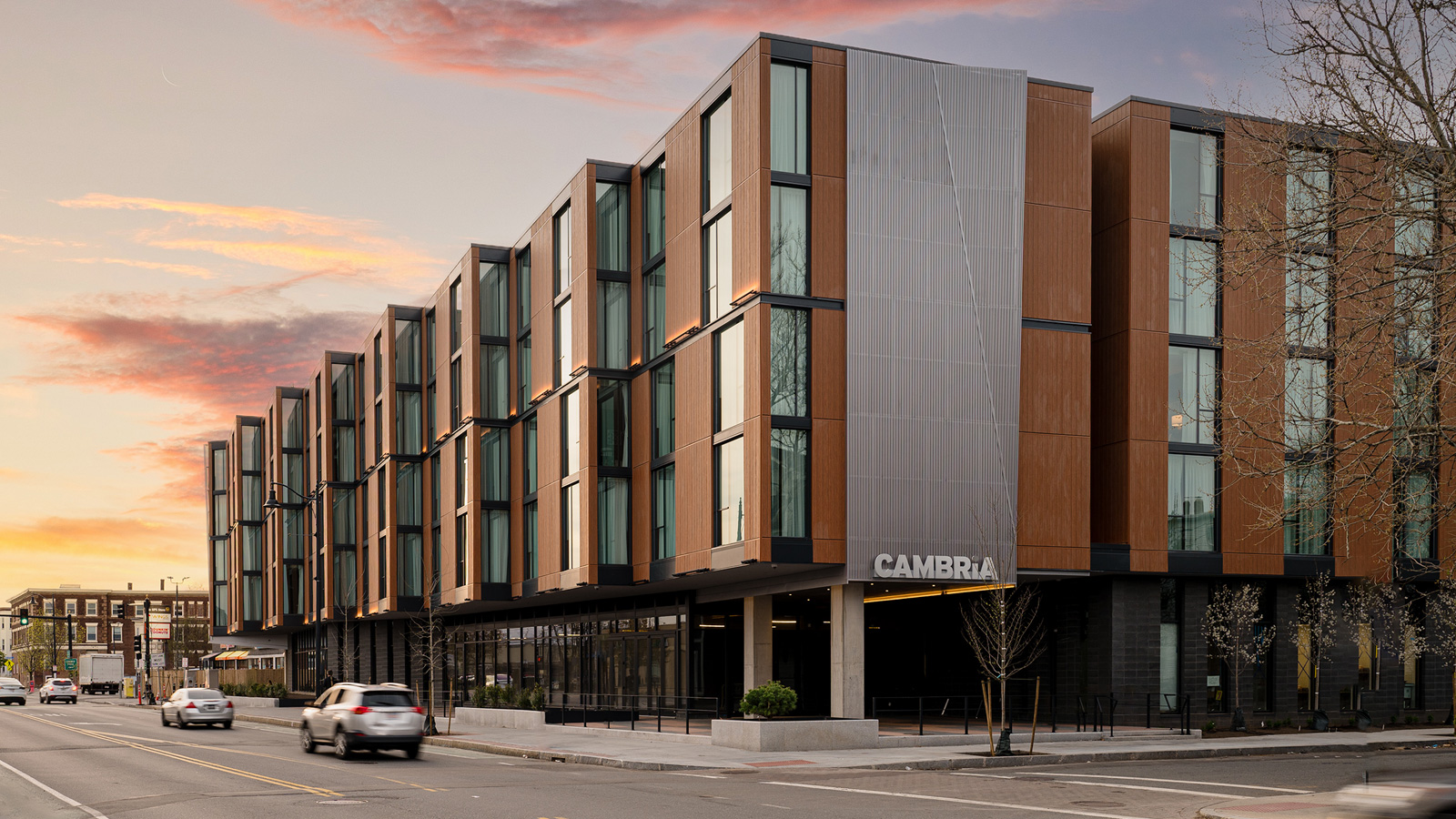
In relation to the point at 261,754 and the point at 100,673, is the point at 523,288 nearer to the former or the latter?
the point at 261,754

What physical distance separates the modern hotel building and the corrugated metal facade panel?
3.0 inches

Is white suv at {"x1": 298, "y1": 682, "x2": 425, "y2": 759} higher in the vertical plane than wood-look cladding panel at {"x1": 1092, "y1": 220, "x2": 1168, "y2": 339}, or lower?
lower

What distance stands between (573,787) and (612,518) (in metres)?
21.8

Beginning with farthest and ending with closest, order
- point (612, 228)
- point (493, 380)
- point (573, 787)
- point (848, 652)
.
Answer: point (493, 380) → point (612, 228) → point (848, 652) → point (573, 787)

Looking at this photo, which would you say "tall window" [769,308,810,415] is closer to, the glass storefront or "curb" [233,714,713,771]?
"curb" [233,714,713,771]

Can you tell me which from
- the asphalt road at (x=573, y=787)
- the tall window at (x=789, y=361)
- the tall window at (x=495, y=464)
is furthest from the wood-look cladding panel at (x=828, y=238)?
the tall window at (x=495, y=464)

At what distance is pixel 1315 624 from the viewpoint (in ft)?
133

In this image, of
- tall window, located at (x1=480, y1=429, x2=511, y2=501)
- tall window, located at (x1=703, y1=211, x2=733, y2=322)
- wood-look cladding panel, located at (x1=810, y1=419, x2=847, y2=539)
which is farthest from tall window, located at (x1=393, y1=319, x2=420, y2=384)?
wood-look cladding panel, located at (x1=810, y1=419, x2=847, y2=539)

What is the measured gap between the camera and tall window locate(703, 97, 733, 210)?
36.5 m

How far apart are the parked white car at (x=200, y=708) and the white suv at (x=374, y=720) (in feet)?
62.9

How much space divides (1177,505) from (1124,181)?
9.61 m

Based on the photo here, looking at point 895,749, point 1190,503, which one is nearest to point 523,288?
point 1190,503

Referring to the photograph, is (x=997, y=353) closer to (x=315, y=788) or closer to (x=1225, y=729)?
(x=1225, y=729)

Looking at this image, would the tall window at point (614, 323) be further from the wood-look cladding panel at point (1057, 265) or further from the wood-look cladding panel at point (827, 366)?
the wood-look cladding panel at point (1057, 265)
